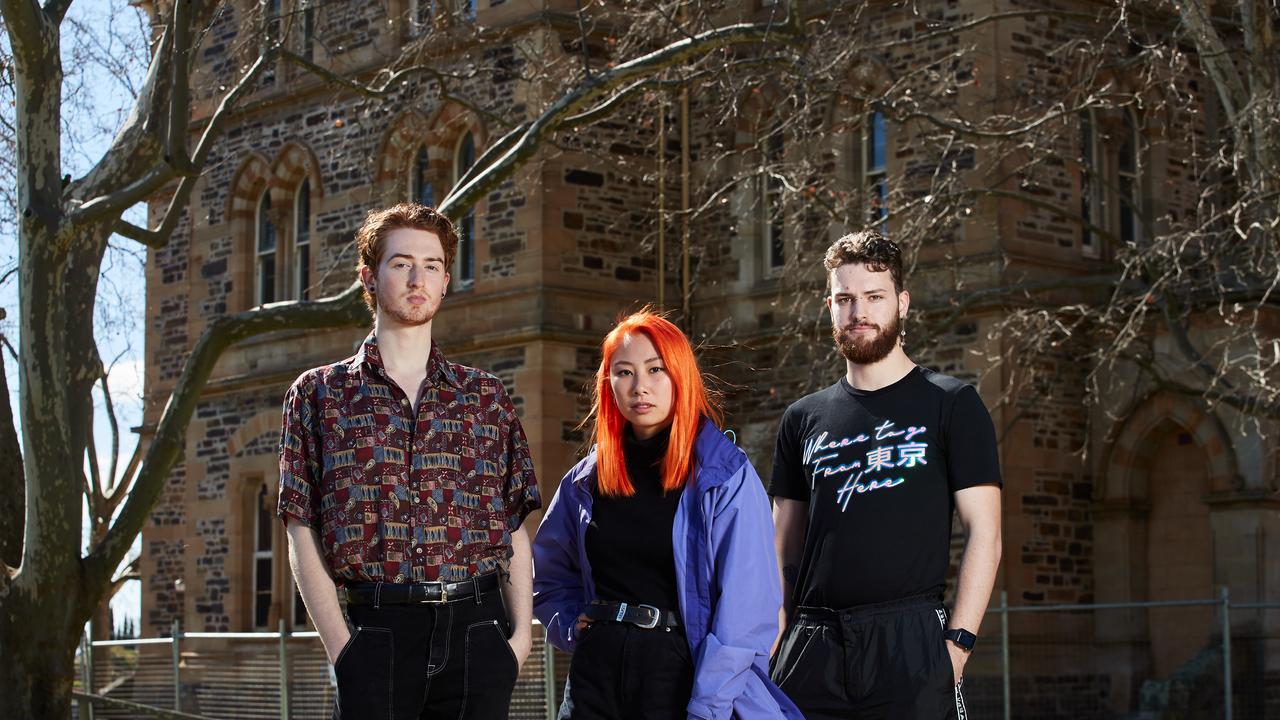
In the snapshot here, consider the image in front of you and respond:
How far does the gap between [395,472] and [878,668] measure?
4.80 feet

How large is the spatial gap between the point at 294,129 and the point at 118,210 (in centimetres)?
1238

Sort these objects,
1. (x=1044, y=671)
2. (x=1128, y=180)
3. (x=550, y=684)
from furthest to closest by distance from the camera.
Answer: (x=1128, y=180), (x=1044, y=671), (x=550, y=684)

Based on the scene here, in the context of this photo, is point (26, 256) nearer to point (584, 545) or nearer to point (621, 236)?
point (584, 545)

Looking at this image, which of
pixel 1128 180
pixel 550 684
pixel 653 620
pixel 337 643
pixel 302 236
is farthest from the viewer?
pixel 302 236

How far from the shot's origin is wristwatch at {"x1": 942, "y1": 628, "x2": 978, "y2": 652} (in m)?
5.42

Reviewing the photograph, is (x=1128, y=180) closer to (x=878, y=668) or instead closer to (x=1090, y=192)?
(x=1090, y=192)

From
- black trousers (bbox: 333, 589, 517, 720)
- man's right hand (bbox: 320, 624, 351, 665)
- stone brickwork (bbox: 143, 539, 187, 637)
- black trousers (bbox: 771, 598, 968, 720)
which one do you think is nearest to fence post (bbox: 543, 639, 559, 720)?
black trousers (bbox: 771, 598, 968, 720)

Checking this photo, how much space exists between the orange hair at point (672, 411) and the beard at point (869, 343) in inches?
23.6

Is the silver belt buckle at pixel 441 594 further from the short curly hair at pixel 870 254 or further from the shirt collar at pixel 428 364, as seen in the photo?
the short curly hair at pixel 870 254

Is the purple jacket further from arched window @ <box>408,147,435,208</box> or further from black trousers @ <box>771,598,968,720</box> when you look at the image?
arched window @ <box>408,147,435,208</box>

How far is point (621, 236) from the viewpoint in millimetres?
21422

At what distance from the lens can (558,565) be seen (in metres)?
5.37

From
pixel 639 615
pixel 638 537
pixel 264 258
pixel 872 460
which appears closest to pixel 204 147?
pixel 872 460

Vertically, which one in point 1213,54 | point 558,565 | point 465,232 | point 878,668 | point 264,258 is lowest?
point 878,668
